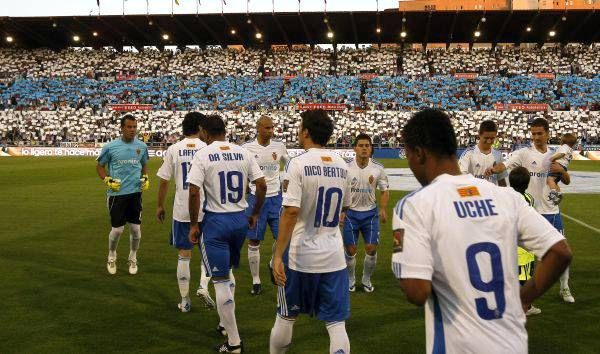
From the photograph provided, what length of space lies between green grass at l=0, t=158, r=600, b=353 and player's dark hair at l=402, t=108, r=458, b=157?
3.94 m

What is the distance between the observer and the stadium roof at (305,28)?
2079 inches

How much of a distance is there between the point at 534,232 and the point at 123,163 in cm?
792

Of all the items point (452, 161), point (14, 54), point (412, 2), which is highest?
point (412, 2)

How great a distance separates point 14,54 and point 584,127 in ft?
179

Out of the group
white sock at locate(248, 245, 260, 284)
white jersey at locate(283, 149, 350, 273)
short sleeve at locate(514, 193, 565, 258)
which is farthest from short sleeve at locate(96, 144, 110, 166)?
short sleeve at locate(514, 193, 565, 258)

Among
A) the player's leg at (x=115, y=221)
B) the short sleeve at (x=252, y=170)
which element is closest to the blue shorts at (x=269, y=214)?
the player's leg at (x=115, y=221)

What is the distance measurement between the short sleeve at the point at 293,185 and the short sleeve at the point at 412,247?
2.26 m

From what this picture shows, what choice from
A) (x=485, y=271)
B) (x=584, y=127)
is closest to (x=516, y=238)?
(x=485, y=271)

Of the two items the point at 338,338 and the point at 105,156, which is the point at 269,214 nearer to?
the point at 105,156

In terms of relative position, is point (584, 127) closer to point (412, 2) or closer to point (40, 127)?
point (40, 127)

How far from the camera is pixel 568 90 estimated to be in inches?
1982

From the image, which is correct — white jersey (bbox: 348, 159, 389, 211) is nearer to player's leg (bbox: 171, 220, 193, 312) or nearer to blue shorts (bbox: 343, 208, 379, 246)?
blue shorts (bbox: 343, 208, 379, 246)

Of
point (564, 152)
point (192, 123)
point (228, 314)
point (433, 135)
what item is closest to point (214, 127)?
point (192, 123)

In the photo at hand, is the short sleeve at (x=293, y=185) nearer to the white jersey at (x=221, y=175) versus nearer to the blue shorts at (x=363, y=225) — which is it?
the white jersey at (x=221, y=175)
